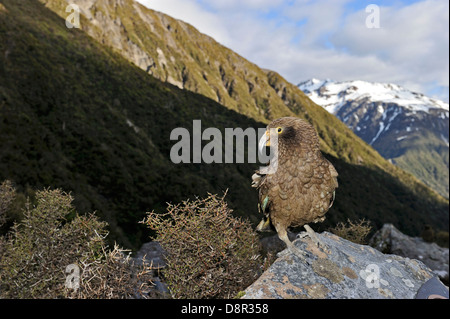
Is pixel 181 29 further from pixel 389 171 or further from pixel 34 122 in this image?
pixel 34 122

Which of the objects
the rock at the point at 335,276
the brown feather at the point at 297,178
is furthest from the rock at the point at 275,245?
the brown feather at the point at 297,178

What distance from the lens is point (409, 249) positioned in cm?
2414

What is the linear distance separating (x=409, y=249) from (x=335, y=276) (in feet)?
82.5

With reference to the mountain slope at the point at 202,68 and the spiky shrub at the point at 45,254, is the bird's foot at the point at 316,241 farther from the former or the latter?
the mountain slope at the point at 202,68

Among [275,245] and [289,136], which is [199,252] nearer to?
[289,136]

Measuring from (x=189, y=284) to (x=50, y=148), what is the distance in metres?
22.7

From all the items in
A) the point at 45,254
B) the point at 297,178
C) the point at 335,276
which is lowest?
the point at 45,254

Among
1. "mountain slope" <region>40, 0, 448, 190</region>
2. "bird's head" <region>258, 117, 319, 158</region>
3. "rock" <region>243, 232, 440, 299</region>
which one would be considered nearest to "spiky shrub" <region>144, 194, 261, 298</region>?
"rock" <region>243, 232, 440, 299</region>

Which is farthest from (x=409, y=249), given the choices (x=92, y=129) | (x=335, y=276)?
(x=92, y=129)

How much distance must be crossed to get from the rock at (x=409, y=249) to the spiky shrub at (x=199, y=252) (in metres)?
23.0

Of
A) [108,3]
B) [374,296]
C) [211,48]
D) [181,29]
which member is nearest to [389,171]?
[211,48]

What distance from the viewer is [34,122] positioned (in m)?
22.7

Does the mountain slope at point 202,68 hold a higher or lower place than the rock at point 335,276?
higher

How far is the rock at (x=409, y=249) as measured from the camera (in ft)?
76.2
